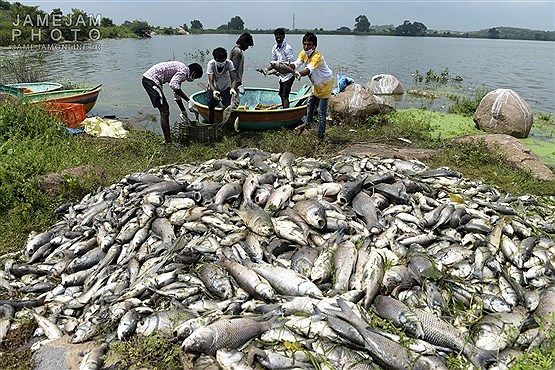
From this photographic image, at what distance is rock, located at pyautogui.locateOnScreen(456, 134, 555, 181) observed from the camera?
30.3 ft

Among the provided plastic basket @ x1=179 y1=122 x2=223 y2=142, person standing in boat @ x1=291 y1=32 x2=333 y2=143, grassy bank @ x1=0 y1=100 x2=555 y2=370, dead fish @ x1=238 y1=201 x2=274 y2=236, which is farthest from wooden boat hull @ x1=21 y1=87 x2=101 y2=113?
dead fish @ x1=238 y1=201 x2=274 y2=236

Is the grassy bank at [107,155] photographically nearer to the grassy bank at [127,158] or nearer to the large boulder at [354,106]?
the grassy bank at [127,158]

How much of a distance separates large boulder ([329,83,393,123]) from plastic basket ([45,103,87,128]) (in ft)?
25.7

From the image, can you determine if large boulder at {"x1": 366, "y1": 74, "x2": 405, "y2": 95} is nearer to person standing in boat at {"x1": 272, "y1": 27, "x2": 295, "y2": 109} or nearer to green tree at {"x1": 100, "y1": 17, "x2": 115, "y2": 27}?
person standing in boat at {"x1": 272, "y1": 27, "x2": 295, "y2": 109}

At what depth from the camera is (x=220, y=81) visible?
35.4 ft

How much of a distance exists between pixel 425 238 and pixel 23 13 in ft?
142

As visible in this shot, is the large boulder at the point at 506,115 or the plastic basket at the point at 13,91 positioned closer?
the plastic basket at the point at 13,91

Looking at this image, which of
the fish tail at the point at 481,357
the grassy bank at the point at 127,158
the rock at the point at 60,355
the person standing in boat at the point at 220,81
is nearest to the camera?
the fish tail at the point at 481,357

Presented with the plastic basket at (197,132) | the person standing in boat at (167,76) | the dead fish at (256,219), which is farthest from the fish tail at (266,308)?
the plastic basket at (197,132)

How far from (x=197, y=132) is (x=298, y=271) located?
6.75 m

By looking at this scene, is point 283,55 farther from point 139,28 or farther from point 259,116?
point 139,28

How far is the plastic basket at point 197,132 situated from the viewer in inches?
408

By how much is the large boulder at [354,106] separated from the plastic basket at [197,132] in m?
4.77

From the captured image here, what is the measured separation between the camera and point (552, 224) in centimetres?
587
